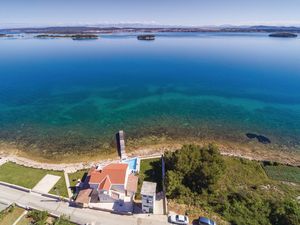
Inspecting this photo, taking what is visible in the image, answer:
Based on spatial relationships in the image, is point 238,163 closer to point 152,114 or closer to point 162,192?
point 162,192

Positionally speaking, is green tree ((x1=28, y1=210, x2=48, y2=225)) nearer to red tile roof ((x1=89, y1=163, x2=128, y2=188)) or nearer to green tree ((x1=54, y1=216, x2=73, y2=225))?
green tree ((x1=54, y1=216, x2=73, y2=225))

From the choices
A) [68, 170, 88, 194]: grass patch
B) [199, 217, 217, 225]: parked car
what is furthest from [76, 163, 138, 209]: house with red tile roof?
[199, 217, 217, 225]: parked car

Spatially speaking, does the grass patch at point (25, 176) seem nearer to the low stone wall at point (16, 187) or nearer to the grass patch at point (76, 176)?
the low stone wall at point (16, 187)

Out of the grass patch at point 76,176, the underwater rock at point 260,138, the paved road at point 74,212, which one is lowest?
the underwater rock at point 260,138

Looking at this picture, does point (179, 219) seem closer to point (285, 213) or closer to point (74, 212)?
point (285, 213)

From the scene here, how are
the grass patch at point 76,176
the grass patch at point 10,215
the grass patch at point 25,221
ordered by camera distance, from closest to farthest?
1. the grass patch at point 25,221
2. the grass patch at point 10,215
3. the grass patch at point 76,176

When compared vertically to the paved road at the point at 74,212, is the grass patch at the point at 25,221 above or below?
above

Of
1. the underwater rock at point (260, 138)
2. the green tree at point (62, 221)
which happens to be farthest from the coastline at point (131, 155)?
the green tree at point (62, 221)
